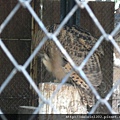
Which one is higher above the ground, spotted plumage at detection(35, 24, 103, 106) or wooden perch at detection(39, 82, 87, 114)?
spotted plumage at detection(35, 24, 103, 106)

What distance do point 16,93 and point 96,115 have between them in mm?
1107

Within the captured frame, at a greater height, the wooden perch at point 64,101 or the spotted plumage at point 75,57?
the spotted plumage at point 75,57

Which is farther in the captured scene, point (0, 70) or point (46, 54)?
point (0, 70)

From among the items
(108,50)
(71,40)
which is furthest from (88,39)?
(108,50)

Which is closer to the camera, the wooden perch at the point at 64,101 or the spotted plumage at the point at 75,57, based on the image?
the wooden perch at the point at 64,101

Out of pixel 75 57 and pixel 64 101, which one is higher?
pixel 75 57

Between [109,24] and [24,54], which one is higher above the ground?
[109,24]

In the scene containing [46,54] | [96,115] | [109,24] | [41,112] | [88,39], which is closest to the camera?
[41,112]

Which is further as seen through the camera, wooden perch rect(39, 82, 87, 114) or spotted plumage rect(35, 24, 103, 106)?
spotted plumage rect(35, 24, 103, 106)

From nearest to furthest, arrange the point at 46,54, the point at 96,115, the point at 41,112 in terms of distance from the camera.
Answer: the point at 41,112
the point at 46,54
the point at 96,115

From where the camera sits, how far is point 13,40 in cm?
520

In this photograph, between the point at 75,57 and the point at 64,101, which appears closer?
the point at 64,101

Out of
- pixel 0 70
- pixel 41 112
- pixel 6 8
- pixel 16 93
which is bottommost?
pixel 41 112

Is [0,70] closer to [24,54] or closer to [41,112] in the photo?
[24,54]
